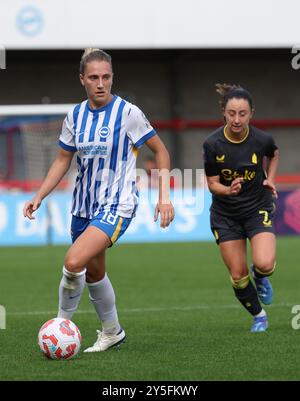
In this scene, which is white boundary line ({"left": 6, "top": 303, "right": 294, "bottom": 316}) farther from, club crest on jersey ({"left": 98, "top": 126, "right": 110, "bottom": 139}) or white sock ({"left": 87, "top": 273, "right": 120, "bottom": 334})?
club crest on jersey ({"left": 98, "top": 126, "right": 110, "bottom": 139})

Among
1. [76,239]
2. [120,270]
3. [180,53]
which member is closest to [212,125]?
[180,53]

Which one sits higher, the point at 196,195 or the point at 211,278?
the point at 196,195

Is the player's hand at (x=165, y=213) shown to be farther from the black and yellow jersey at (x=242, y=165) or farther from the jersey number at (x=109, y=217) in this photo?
the black and yellow jersey at (x=242, y=165)

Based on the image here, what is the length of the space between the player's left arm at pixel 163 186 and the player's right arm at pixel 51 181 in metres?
0.65

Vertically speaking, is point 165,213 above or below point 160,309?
above

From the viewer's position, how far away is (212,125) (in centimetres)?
3070

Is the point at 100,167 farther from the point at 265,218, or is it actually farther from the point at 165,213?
the point at 265,218

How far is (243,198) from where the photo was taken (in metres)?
8.33

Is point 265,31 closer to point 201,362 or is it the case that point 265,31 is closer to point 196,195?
point 196,195

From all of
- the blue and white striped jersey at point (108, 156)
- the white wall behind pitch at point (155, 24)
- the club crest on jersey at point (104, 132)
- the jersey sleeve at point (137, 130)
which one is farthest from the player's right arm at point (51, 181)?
the white wall behind pitch at point (155, 24)

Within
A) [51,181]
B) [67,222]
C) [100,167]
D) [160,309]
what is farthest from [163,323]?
[67,222]

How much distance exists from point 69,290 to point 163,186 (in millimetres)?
978

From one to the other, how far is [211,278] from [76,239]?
20.8 feet

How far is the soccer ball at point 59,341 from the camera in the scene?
21.9ft
